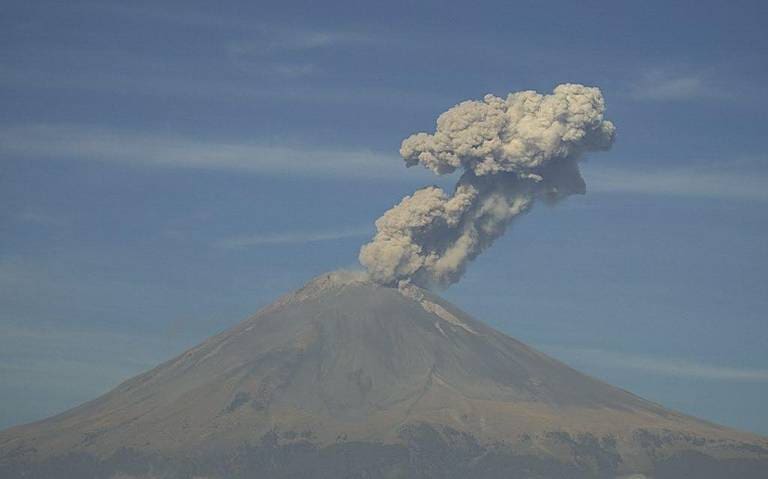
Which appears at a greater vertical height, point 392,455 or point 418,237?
point 418,237

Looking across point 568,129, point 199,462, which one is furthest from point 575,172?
point 199,462

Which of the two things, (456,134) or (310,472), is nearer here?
(456,134)

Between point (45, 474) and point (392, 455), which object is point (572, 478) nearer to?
point (392, 455)

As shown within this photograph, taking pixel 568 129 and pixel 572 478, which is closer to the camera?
pixel 568 129

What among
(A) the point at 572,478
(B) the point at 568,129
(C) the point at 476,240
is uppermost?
(B) the point at 568,129

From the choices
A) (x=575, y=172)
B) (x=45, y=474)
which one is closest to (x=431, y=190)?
(x=575, y=172)

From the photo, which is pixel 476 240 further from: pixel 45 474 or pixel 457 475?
pixel 45 474
